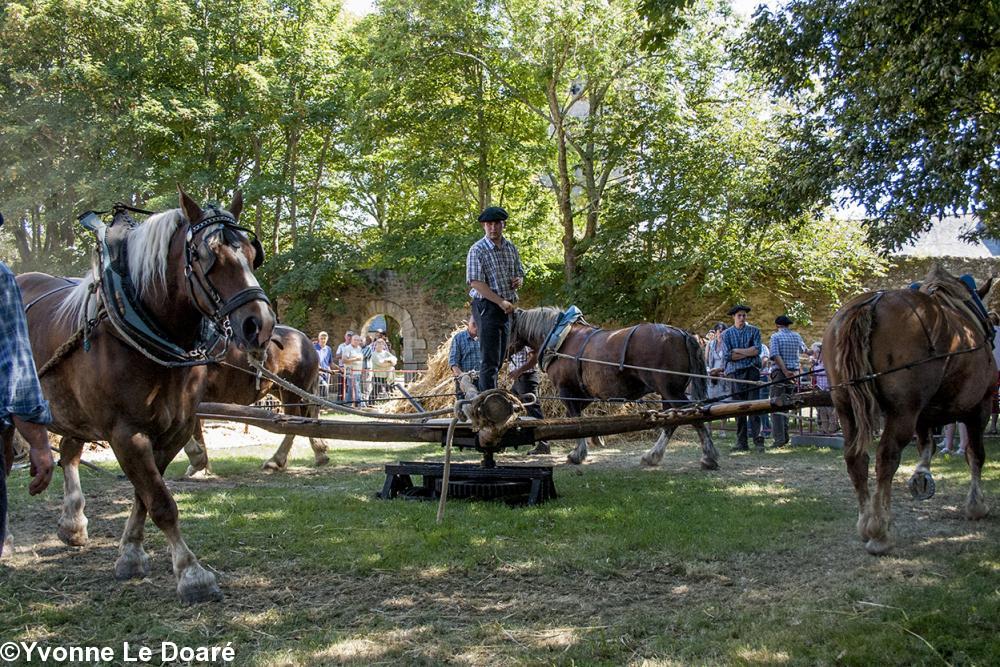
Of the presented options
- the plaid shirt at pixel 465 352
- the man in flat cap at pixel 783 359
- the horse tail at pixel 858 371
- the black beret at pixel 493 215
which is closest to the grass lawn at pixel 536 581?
the horse tail at pixel 858 371

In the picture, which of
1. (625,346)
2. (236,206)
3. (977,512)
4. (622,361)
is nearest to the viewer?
(236,206)

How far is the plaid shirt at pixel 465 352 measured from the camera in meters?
10.6

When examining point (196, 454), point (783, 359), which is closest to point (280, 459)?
point (196, 454)

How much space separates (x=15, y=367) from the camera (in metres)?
2.90

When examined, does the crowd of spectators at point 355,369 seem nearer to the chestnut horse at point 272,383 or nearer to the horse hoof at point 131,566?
the chestnut horse at point 272,383

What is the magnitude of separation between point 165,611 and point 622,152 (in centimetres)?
1752

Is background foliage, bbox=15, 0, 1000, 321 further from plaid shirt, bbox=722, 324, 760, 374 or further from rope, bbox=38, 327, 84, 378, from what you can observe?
rope, bbox=38, 327, 84, 378

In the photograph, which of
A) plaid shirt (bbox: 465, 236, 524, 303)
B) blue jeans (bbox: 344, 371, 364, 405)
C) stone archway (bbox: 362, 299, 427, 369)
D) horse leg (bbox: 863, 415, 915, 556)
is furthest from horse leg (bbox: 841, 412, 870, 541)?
stone archway (bbox: 362, 299, 427, 369)

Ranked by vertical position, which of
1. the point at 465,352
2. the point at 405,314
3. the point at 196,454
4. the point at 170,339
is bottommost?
the point at 196,454

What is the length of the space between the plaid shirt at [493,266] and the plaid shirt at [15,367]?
3.84 metres

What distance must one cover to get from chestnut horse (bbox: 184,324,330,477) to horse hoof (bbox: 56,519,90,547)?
2587 mm

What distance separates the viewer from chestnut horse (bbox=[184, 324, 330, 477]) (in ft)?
26.5

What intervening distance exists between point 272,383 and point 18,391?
19.6 feet

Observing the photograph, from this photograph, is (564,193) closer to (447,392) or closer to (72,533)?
(447,392)
